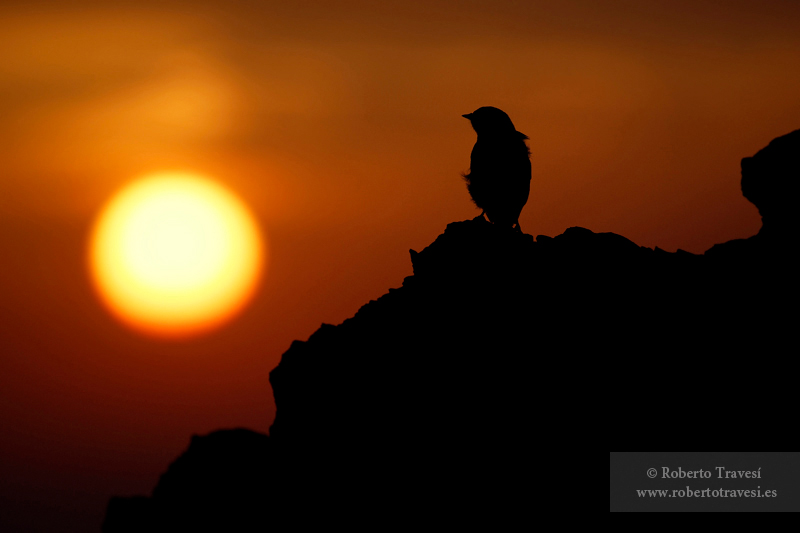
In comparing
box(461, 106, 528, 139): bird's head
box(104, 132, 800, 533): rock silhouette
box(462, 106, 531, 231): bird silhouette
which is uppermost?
box(461, 106, 528, 139): bird's head

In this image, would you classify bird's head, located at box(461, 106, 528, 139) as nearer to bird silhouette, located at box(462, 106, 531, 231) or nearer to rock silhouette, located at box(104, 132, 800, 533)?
bird silhouette, located at box(462, 106, 531, 231)

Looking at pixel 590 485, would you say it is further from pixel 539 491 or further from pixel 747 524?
pixel 747 524

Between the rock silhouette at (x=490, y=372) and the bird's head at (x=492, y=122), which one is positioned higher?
the bird's head at (x=492, y=122)

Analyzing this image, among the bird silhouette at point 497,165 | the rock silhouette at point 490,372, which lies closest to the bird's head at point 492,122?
the bird silhouette at point 497,165

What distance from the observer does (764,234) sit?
38.0ft

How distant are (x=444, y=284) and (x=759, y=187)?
5.55 meters

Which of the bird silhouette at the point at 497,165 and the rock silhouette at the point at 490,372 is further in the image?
the bird silhouette at the point at 497,165

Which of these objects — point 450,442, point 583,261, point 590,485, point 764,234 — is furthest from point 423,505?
point 764,234

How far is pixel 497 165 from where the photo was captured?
16.3 meters

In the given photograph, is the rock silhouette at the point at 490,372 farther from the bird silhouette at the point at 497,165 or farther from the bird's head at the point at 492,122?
the bird's head at the point at 492,122

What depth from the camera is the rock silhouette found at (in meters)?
9.79

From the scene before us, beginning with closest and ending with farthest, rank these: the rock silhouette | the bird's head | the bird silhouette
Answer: the rock silhouette → the bird silhouette → the bird's head

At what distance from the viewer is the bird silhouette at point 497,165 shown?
16.4 meters

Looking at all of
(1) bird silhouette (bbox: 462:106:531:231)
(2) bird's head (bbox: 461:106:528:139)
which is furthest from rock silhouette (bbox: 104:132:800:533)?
(2) bird's head (bbox: 461:106:528:139)
